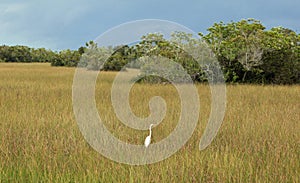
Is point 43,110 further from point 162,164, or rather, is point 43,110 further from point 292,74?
point 292,74

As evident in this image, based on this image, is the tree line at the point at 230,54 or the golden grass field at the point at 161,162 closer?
the golden grass field at the point at 161,162

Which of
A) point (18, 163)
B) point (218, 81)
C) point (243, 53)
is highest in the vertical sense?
point (243, 53)

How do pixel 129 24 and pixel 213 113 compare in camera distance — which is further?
pixel 213 113

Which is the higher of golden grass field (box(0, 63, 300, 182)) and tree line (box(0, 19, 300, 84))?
tree line (box(0, 19, 300, 84))

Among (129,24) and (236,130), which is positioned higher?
(129,24)

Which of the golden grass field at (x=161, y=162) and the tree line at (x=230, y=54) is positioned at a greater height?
Answer: the tree line at (x=230, y=54)

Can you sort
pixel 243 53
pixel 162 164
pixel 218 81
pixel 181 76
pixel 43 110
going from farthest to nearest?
pixel 243 53
pixel 218 81
pixel 181 76
pixel 43 110
pixel 162 164

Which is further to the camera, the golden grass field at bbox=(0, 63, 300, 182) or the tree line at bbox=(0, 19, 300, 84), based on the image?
the tree line at bbox=(0, 19, 300, 84)

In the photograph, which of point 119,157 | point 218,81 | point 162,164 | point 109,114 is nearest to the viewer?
point 162,164

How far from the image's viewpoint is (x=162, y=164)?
3396 mm

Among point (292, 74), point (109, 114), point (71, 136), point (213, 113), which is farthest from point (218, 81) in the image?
point (71, 136)

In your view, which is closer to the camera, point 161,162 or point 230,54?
point 161,162

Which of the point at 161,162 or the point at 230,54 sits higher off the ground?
the point at 230,54

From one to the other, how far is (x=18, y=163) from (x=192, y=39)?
10.6 m
